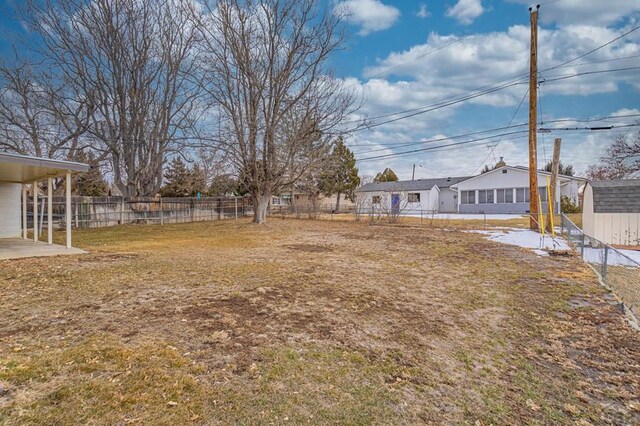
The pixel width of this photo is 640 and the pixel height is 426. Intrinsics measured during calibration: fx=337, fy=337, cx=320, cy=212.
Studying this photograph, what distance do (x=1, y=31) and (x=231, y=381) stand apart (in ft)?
75.7

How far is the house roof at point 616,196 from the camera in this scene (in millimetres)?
10227

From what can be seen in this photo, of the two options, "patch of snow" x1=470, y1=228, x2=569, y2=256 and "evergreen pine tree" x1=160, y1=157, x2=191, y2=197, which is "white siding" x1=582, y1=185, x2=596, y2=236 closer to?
"patch of snow" x1=470, y1=228, x2=569, y2=256

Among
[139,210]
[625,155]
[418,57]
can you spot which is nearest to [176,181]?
[139,210]

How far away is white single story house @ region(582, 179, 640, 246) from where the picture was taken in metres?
10.3

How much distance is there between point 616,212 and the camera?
34.3 feet

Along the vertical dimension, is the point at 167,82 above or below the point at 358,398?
above

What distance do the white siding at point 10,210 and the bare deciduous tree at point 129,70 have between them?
7.14m

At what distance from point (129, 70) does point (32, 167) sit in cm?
1271

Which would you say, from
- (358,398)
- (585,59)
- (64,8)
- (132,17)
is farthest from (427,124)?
(358,398)

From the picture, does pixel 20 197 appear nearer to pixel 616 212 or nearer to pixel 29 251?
pixel 29 251

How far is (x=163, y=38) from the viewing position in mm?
19078

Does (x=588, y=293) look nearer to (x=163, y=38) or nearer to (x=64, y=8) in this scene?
(x=163, y=38)

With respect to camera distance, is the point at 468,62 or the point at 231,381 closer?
→ the point at 231,381

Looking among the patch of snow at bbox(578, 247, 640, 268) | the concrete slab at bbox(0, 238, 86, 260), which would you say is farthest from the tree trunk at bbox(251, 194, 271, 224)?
the patch of snow at bbox(578, 247, 640, 268)
